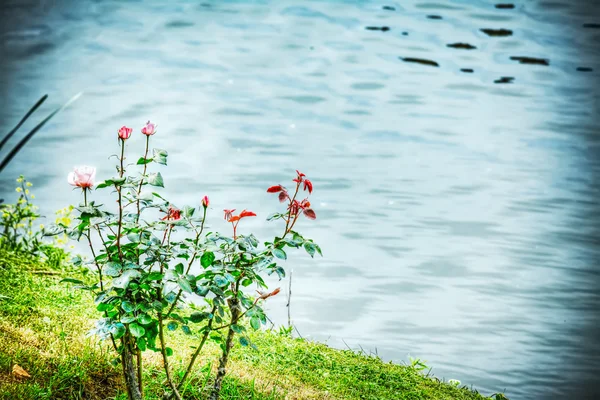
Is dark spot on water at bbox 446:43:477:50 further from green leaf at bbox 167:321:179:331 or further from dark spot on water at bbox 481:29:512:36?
green leaf at bbox 167:321:179:331

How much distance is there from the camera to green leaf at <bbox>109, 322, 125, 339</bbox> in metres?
1.75


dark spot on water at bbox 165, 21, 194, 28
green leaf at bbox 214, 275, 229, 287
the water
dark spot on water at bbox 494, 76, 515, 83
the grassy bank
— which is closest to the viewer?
green leaf at bbox 214, 275, 229, 287

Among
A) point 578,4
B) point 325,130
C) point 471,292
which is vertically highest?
point 578,4

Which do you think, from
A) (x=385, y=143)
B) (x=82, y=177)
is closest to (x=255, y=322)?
(x=82, y=177)

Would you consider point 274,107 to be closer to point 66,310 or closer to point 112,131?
point 112,131

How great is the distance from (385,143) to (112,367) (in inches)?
211

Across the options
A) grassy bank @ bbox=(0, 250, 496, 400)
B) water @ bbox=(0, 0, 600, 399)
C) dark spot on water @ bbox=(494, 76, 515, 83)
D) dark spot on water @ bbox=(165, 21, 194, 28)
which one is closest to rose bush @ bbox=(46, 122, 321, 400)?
grassy bank @ bbox=(0, 250, 496, 400)

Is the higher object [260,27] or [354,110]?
[260,27]

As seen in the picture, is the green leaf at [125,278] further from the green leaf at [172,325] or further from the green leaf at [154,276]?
the green leaf at [172,325]

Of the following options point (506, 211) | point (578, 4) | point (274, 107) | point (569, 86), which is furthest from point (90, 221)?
point (578, 4)

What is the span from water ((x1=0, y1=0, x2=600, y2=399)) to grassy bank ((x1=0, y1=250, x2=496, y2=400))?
69 centimetres

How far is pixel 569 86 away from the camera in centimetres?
862

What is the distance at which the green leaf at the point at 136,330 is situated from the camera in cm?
173

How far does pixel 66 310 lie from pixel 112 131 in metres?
4.68
